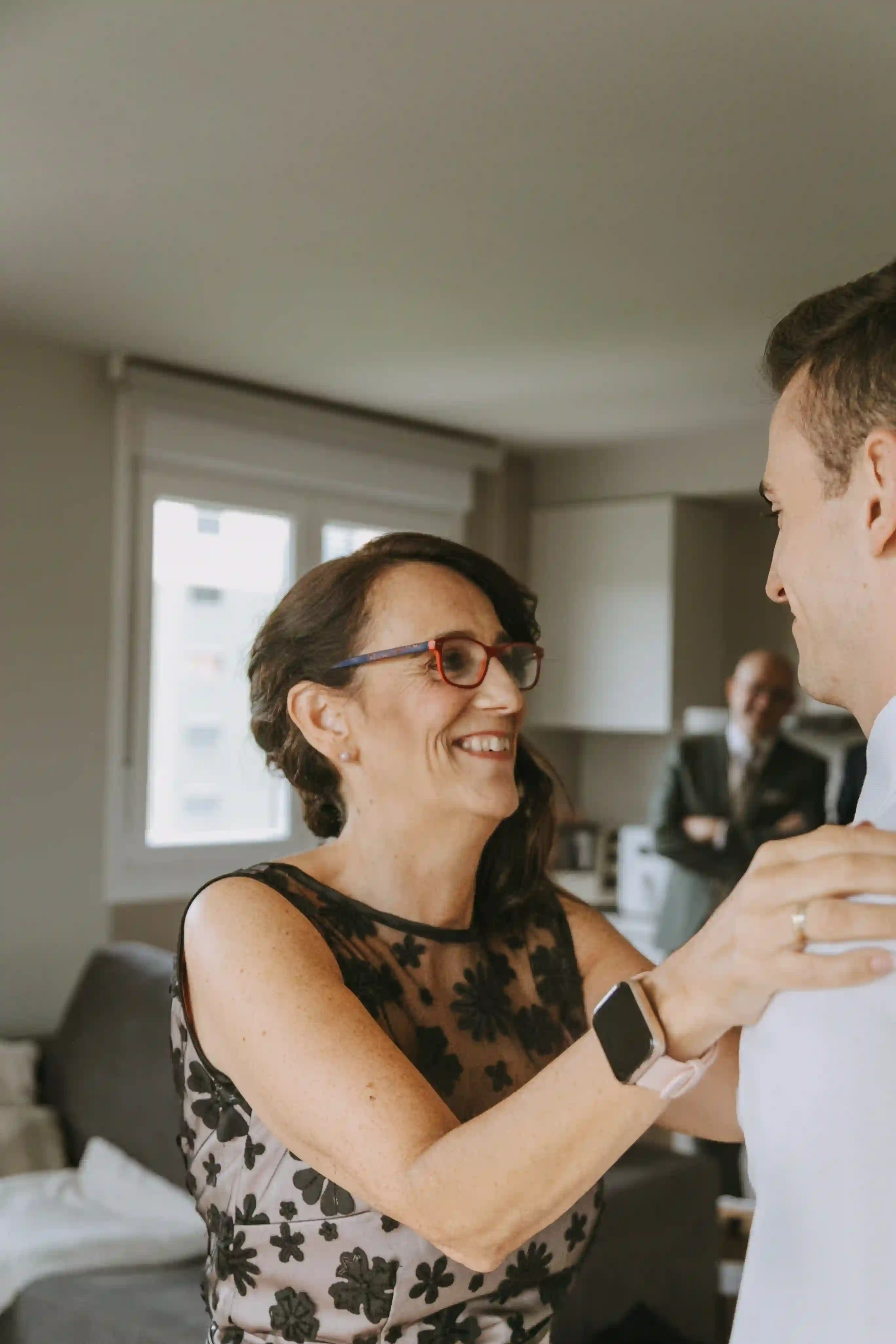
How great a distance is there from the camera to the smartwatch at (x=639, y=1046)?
0.86m

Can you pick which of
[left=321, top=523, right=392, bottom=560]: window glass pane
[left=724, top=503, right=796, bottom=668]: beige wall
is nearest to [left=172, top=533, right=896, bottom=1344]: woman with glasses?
[left=321, top=523, right=392, bottom=560]: window glass pane

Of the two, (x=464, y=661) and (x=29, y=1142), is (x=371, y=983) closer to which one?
(x=464, y=661)

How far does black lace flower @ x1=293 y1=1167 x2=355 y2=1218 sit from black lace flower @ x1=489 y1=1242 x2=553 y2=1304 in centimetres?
16

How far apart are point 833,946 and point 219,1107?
28.7 inches

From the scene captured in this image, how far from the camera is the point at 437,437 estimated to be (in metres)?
5.22

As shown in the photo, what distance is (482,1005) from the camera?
138cm

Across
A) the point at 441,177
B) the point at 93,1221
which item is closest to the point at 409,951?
the point at 441,177

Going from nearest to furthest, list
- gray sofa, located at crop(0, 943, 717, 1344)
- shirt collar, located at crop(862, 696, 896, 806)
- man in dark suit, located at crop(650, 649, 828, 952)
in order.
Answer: shirt collar, located at crop(862, 696, 896, 806), gray sofa, located at crop(0, 943, 717, 1344), man in dark suit, located at crop(650, 649, 828, 952)

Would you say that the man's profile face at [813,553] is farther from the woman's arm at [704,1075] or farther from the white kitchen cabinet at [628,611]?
the white kitchen cabinet at [628,611]

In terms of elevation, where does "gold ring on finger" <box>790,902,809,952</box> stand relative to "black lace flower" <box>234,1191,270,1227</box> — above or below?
above

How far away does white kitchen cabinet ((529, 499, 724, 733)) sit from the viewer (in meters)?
5.55

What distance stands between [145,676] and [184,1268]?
2003 millimetres

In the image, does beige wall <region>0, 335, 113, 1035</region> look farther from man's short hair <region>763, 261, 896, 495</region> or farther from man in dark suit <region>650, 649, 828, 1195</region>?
man's short hair <region>763, 261, 896, 495</region>

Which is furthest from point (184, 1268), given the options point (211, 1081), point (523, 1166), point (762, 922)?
point (762, 922)
